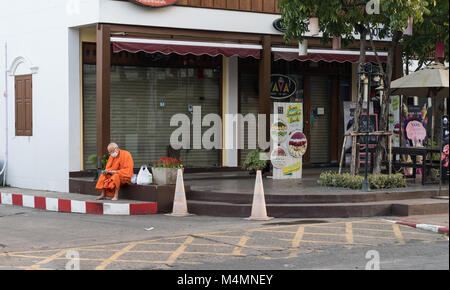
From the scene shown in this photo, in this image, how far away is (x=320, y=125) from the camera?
2056 centimetres

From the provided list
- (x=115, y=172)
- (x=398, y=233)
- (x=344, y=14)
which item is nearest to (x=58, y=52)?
(x=115, y=172)

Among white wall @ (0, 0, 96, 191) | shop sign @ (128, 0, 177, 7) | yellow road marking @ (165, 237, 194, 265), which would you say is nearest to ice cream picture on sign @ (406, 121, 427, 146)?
shop sign @ (128, 0, 177, 7)

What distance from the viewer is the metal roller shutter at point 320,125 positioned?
20.4m

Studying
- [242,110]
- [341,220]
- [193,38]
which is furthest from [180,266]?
[242,110]

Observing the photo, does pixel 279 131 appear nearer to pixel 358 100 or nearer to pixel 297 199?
pixel 358 100

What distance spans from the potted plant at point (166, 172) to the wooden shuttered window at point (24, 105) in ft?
16.3

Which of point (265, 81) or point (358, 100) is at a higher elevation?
point (265, 81)

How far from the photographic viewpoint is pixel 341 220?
12.3 metres

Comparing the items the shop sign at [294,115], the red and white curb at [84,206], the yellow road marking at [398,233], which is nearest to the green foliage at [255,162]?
the shop sign at [294,115]

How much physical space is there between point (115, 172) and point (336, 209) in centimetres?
475

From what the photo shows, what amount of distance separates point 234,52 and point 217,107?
2526 mm

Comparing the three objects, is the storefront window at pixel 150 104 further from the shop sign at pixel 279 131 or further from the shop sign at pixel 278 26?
the shop sign at pixel 279 131

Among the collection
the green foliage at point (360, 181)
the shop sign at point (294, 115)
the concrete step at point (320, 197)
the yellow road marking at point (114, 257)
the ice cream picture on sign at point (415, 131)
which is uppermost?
the shop sign at point (294, 115)

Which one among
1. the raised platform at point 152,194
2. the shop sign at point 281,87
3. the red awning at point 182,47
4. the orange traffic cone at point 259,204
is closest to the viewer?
the orange traffic cone at point 259,204
